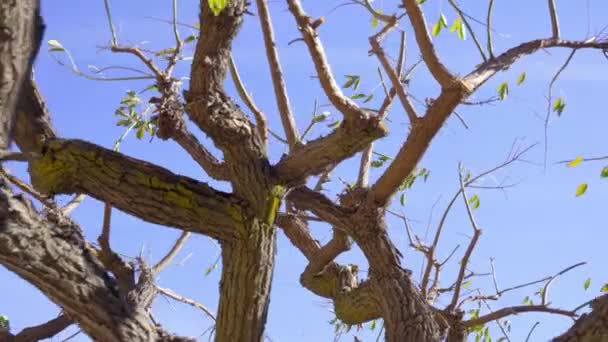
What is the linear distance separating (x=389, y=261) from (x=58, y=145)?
1.47m

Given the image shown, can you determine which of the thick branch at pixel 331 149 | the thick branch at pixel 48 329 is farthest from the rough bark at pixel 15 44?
the thick branch at pixel 48 329

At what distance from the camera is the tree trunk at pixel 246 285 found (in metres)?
3.29

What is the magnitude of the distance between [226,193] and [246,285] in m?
0.36

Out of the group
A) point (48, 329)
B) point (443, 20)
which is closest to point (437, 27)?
point (443, 20)

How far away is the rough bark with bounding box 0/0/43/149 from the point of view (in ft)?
8.86

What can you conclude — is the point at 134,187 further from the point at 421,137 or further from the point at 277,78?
the point at 277,78

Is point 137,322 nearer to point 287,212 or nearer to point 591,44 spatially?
point 287,212

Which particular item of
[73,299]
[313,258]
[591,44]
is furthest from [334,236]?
[73,299]

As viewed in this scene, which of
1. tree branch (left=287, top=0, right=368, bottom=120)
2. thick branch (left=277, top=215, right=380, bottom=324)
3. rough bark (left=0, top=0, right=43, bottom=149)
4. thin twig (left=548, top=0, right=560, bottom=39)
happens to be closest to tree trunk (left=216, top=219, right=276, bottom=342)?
tree branch (left=287, top=0, right=368, bottom=120)

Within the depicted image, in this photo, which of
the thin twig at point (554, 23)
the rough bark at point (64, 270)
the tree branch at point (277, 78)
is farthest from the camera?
the tree branch at point (277, 78)

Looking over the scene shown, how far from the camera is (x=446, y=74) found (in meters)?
3.63

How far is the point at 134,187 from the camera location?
10.8ft

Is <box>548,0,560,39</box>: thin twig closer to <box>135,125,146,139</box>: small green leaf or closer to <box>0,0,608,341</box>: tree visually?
<box>0,0,608,341</box>: tree

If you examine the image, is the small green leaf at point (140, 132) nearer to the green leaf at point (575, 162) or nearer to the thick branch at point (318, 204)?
the thick branch at point (318, 204)
